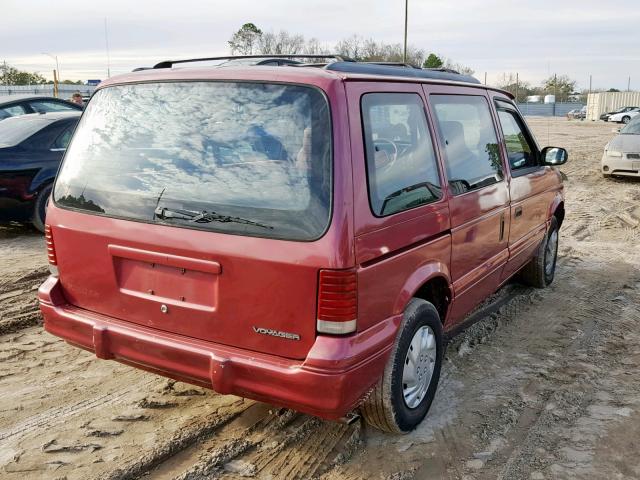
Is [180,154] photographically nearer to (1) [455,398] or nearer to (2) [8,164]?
(1) [455,398]

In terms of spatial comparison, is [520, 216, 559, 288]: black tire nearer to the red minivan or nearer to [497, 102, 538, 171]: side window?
[497, 102, 538, 171]: side window

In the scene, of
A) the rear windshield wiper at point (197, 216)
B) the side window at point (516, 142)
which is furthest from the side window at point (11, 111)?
the rear windshield wiper at point (197, 216)

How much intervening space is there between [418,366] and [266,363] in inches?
40.7

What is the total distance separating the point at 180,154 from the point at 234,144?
11.8 inches

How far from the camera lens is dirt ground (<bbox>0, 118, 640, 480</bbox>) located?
3.09 meters

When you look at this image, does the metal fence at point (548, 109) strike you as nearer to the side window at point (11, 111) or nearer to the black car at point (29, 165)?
the side window at point (11, 111)

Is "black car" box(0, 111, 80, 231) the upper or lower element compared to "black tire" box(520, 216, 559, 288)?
upper

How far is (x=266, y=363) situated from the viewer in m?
2.74

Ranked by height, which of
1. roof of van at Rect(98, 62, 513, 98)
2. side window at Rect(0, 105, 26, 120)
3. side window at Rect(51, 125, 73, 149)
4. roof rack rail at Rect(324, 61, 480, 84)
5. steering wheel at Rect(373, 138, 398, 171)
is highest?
roof rack rail at Rect(324, 61, 480, 84)

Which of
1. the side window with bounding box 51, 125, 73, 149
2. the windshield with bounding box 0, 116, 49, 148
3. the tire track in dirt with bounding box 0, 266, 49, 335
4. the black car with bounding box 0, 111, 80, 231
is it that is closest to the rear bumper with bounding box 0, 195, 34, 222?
the black car with bounding box 0, 111, 80, 231

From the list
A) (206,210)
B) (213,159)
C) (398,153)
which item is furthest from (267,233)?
(398,153)

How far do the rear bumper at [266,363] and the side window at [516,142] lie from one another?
2344 mm

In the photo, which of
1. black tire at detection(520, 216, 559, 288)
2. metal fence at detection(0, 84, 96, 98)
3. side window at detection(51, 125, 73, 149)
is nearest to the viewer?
black tire at detection(520, 216, 559, 288)

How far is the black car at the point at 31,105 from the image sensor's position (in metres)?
10.8
